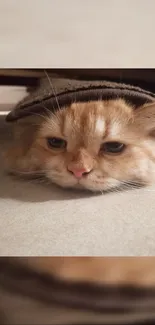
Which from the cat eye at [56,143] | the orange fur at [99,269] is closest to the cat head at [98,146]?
the cat eye at [56,143]

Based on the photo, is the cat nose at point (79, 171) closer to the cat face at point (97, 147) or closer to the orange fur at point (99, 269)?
the cat face at point (97, 147)

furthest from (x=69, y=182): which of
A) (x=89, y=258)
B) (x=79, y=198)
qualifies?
(x=89, y=258)

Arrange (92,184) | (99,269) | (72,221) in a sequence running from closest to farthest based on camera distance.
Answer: (99,269) < (72,221) < (92,184)

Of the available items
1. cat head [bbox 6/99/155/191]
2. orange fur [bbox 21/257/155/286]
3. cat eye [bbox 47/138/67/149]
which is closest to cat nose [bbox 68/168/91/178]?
cat head [bbox 6/99/155/191]

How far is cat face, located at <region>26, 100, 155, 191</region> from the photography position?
1146 millimetres

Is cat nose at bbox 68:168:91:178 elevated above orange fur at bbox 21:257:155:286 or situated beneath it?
elevated above

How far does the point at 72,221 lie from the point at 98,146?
0.22 m

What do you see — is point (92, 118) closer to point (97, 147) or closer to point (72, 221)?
point (97, 147)

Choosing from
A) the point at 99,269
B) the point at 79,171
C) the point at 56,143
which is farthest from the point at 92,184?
the point at 99,269

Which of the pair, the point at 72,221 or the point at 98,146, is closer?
the point at 72,221

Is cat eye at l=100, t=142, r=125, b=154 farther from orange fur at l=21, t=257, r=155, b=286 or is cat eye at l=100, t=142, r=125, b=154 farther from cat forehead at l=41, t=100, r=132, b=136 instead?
orange fur at l=21, t=257, r=155, b=286

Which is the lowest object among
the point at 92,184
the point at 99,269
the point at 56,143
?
the point at 99,269

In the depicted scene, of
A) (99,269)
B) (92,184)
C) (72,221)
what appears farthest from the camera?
(92,184)

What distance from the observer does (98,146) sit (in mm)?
1158
